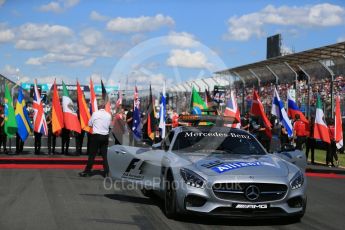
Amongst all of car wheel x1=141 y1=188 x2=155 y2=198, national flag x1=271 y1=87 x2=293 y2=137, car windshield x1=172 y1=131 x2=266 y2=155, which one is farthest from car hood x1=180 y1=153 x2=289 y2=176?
national flag x1=271 y1=87 x2=293 y2=137

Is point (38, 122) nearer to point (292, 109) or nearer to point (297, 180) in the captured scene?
point (292, 109)

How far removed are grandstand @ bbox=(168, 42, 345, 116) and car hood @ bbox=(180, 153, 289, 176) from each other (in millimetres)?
14270

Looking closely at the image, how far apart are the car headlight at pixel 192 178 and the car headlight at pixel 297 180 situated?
1194 mm

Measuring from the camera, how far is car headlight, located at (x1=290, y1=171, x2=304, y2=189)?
7438mm

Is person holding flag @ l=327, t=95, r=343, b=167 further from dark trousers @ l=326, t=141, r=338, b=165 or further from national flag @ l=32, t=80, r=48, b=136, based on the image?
national flag @ l=32, t=80, r=48, b=136

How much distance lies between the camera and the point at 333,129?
724 inches

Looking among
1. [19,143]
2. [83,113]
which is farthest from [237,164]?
[19,143]

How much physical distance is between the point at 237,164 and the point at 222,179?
552 mm

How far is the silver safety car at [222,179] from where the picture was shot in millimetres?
7172

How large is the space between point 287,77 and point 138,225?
800 inches

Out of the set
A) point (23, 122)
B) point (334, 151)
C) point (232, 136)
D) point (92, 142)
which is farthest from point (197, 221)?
point (23, 122)

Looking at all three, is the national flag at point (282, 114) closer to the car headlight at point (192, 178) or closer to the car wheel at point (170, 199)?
the car wheel at point (170, 199)

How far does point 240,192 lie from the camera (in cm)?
717

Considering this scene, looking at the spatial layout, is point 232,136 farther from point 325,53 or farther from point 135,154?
point 325,53
